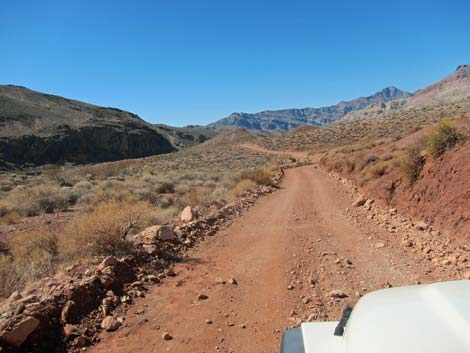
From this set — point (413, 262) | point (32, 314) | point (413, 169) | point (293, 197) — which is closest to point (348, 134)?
point (293, 197)

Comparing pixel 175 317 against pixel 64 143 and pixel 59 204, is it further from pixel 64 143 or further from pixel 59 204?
pixel 64 143

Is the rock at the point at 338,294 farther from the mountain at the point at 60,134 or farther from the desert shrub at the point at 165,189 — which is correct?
the mountain at the point at 60,134

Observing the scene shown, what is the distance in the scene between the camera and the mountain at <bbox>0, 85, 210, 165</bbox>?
62.6 m

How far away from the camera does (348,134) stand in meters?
58.1

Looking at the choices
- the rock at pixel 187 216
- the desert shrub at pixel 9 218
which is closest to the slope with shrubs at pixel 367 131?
the rock at pixel 187 216

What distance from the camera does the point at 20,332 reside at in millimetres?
3873

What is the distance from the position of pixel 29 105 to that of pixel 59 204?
2909 inches

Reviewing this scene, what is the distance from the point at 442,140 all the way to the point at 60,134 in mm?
74745

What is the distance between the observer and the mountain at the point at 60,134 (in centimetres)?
6256

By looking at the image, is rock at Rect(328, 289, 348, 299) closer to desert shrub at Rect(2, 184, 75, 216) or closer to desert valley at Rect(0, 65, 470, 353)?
desert valley at Rect(0, 65, 470, 353)

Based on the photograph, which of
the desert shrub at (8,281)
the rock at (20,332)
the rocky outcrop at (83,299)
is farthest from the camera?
the desert shrub at (8,281)

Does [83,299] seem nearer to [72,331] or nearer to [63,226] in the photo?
[72,331]

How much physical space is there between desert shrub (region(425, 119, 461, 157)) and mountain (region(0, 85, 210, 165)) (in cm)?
6398

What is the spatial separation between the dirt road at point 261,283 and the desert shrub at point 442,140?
2.77m
